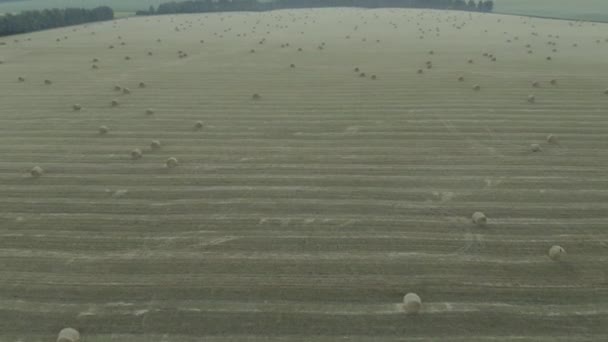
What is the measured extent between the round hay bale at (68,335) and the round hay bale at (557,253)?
7742 mm

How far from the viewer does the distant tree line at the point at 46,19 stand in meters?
49.6

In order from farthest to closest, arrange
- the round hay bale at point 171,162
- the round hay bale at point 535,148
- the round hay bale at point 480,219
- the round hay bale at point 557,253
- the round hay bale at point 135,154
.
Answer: the round hay bale at point 535,148, the round hay bale at point 135,154, the round hay bale at point 171,162, the round hay bale at point 480,219, the round hay bale at point 557,253

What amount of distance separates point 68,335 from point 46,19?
200 ft

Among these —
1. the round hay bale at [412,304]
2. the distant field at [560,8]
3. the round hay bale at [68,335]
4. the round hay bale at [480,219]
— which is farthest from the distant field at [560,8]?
the round hay bale at [68,335]

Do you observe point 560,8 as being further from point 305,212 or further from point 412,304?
point 412,304

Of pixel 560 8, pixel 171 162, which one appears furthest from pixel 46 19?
pixel 560 8

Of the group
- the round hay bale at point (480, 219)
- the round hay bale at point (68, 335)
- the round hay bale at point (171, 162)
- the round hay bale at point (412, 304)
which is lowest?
the round hay bale at point (412, 304)

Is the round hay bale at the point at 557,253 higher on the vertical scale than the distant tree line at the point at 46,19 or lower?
lower

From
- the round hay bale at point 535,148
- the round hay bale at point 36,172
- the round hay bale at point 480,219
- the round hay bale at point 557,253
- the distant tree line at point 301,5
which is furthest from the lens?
the distant tree line at point 301,5

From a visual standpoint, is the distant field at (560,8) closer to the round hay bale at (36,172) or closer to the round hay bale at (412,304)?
the round hay bale at (412,304)

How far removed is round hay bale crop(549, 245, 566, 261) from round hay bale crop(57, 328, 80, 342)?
25.4 ft

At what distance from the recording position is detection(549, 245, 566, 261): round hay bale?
819cm

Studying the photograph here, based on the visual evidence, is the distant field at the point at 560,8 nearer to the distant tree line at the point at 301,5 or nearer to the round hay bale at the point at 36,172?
the distant tree line at the point at 301,5

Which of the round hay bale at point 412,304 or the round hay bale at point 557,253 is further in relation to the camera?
the round hay bale at point 557,253
